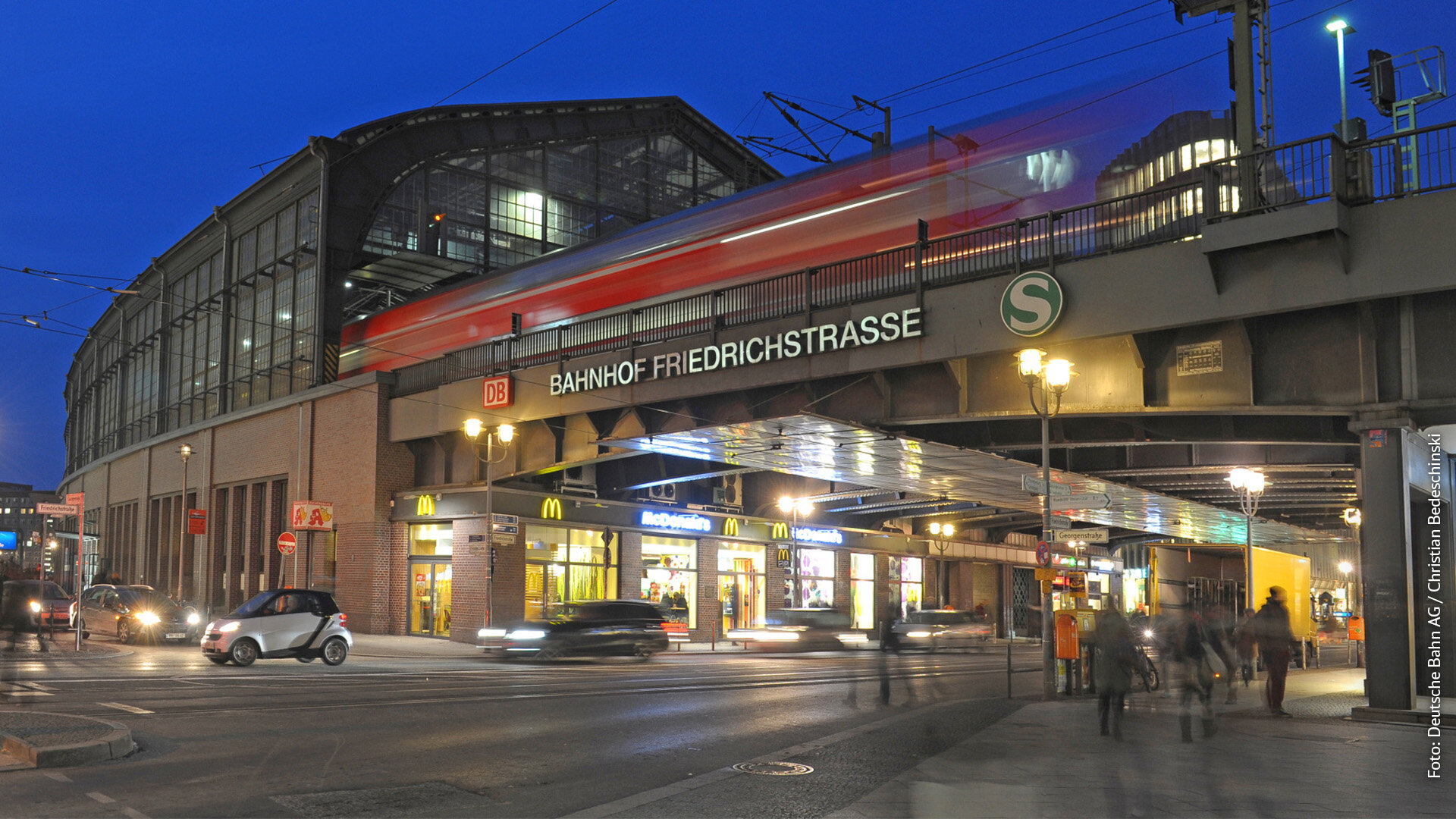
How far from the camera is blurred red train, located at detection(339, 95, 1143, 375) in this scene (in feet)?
65.7

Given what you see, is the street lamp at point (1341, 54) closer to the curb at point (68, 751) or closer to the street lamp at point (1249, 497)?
the street lamp at point (1249, 497)

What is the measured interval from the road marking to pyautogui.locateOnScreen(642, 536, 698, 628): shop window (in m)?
25.2

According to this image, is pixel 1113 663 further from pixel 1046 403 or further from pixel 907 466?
pixel 907 466

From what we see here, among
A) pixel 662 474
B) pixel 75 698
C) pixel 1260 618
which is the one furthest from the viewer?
pixel 662 474

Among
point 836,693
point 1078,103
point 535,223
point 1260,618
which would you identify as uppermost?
point 535,223

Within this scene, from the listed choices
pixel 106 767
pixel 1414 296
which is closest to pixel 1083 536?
pixel 1414 296

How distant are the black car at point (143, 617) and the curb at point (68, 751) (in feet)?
73.9

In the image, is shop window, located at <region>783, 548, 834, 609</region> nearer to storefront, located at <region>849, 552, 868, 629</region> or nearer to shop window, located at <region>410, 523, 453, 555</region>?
storefront, located at <region>849, 552, 868, 629</region>

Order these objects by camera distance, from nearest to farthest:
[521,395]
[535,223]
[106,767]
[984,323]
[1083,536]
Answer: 1. [106,767]
2. [984,323]
3. [1083,536]
4. [521,395]
5. [535,223]

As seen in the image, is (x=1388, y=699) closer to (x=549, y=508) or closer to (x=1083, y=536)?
(x=1083, y=536)

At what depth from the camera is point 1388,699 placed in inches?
607

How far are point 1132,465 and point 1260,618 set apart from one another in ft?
29.6

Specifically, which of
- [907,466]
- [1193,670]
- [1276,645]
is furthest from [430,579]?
[1193,670]

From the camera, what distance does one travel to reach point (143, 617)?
31.1 m
